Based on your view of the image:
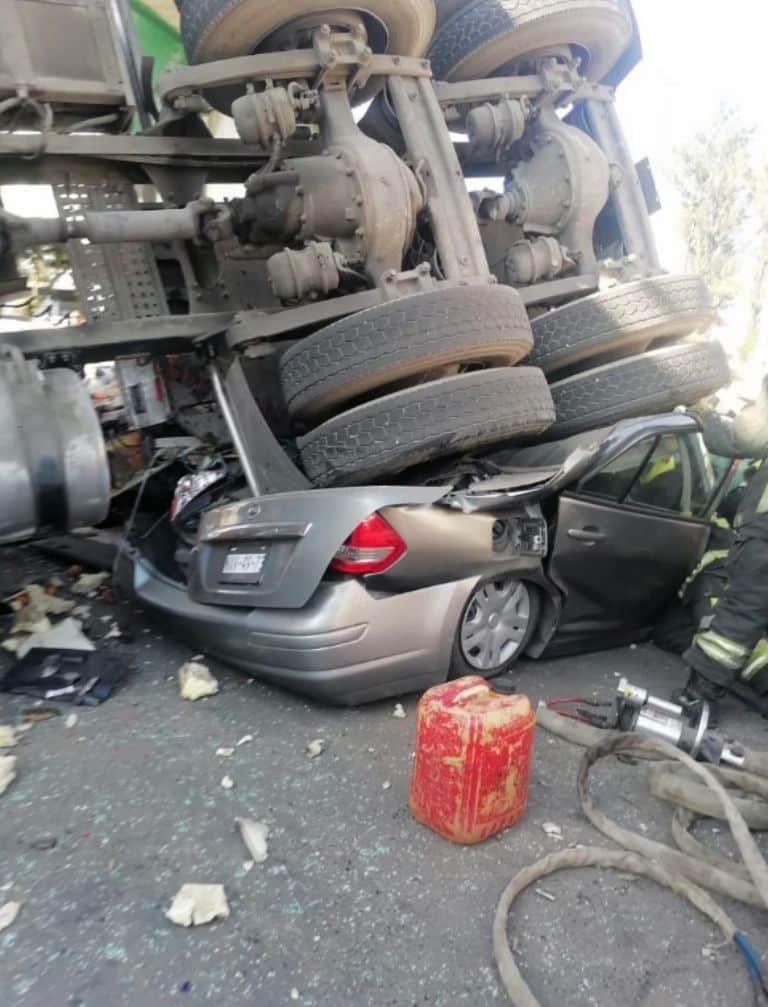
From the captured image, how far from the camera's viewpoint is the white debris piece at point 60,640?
12.6 ft

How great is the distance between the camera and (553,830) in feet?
8.41

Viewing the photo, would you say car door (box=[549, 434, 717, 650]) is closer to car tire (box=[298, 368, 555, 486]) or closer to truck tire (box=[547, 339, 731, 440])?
car tire (box=[298, 368, 555, 486])

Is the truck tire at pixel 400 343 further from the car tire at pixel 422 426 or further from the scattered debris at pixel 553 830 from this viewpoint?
the scattered debris at pixel 553 830

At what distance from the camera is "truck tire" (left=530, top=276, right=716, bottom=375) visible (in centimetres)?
450

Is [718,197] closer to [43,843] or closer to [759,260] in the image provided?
[759,260]

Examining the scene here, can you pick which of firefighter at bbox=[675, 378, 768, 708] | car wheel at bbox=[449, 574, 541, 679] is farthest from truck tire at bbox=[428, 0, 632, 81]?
car wheel at bbox=[449, 574, 541, 679]

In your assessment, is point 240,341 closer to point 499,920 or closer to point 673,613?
point 673,613

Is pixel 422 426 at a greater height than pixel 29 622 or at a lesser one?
greater

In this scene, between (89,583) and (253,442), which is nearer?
(253,442)

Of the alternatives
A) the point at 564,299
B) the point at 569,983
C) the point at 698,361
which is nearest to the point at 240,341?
the point at 564,299

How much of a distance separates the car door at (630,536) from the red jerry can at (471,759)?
1.25m

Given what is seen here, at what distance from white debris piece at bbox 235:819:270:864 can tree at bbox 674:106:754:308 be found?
22.6 metres

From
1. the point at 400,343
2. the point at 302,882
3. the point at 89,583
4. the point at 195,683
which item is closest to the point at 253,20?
the point at 400,343

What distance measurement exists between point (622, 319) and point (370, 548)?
2326mm
